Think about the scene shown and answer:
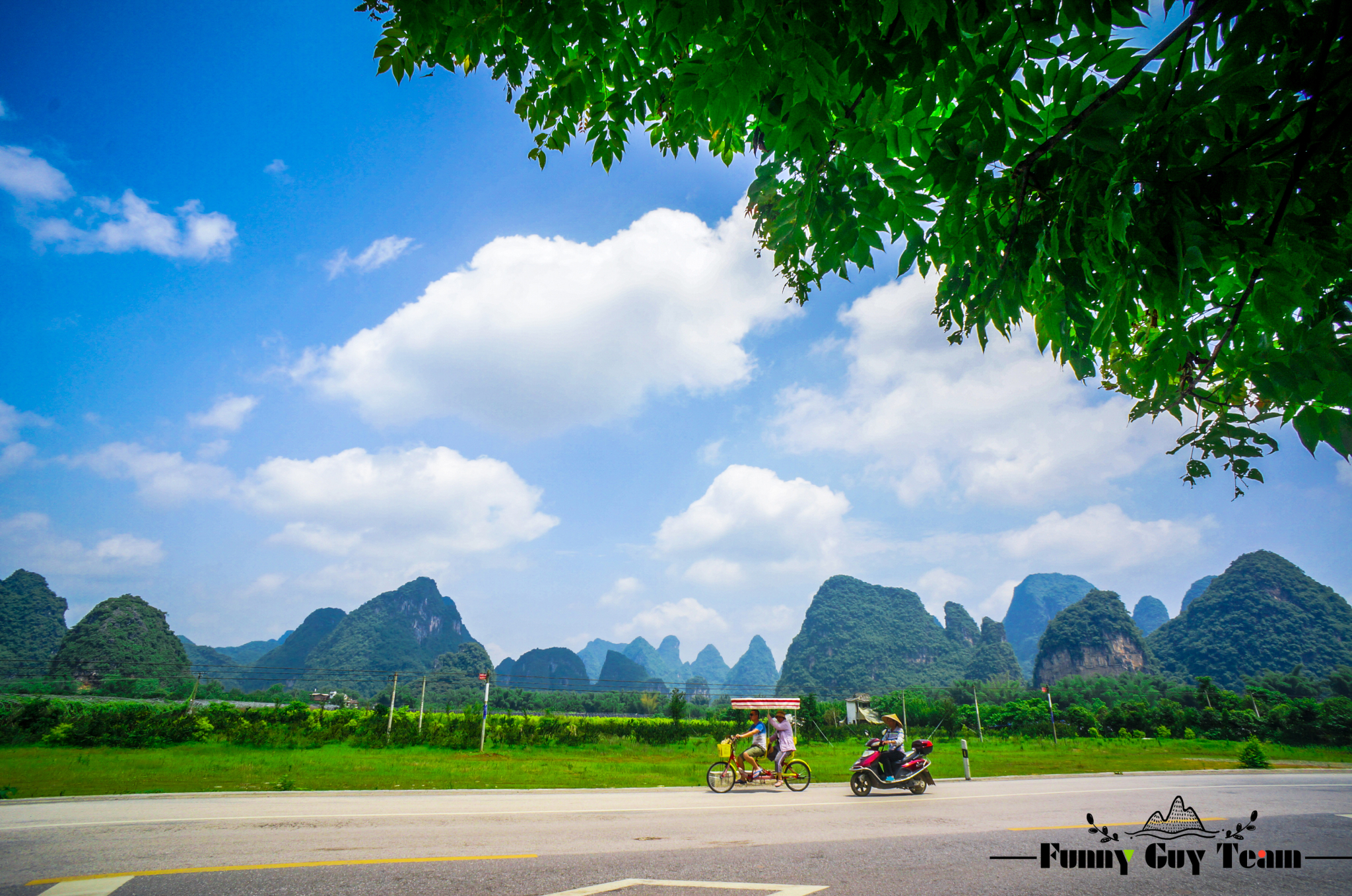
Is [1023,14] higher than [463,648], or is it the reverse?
[1023,14]

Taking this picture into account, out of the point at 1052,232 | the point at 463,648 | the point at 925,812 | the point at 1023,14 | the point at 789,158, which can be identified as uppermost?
the point at 789,158

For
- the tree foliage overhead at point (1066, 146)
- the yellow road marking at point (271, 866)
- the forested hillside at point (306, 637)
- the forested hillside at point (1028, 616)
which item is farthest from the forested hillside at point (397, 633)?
the forested hillside at point (1028, 616)

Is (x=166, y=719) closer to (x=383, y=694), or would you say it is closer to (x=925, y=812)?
(x=383, y=694)

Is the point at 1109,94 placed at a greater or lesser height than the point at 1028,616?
greater

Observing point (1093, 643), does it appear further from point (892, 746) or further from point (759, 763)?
point (759, 763)

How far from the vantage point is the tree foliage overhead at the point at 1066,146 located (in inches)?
71.4

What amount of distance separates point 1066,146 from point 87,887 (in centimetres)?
762

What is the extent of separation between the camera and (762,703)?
20797 millimetres

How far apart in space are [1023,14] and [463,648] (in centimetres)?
10375

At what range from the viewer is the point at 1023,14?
1.96 meters

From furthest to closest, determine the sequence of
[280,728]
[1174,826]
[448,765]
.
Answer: [280,728], [448,765], [1174,826]

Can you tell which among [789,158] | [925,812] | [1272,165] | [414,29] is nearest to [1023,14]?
[1272,165]

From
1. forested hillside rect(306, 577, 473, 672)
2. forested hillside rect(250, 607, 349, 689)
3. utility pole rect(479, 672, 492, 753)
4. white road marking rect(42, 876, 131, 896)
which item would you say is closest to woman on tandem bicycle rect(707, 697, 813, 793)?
white road marking rect(42, 876, 131, 896)

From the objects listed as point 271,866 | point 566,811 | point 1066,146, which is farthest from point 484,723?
point 1066,146
